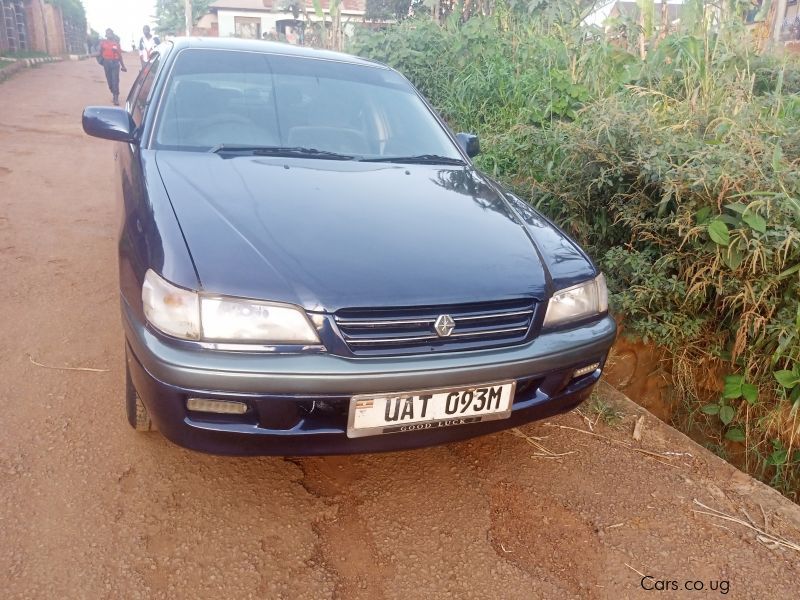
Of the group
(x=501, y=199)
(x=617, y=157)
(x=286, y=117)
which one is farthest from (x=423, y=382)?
(x=617, y=157)

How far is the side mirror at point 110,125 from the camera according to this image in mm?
2641

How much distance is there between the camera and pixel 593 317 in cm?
217

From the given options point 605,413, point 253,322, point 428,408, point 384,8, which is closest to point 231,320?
point 253,322

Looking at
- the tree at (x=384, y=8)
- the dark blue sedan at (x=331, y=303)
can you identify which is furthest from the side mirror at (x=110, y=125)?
the tree at (x=384, y=8)

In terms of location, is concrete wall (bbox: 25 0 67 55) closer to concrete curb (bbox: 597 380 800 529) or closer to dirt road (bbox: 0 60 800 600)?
dirt road (bbox: 0 60 800 600)

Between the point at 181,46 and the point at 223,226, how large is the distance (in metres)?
1.68

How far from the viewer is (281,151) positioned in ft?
8.73

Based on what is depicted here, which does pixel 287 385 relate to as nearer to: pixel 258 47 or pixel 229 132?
pixel 229 132

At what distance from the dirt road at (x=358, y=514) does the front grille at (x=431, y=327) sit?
64 cm

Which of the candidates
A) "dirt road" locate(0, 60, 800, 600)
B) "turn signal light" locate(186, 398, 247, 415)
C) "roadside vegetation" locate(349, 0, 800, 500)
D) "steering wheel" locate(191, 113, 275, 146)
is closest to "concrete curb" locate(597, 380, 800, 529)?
"dirt road" locate(0, 60, 800, 600)

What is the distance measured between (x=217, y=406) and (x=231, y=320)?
243 millimetres

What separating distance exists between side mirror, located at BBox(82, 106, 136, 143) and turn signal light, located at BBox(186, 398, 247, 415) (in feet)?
4.88

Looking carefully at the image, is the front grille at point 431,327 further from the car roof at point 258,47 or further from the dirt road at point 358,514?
the car roof at point 258,47

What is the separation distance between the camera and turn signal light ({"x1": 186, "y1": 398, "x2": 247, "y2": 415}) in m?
1.69
